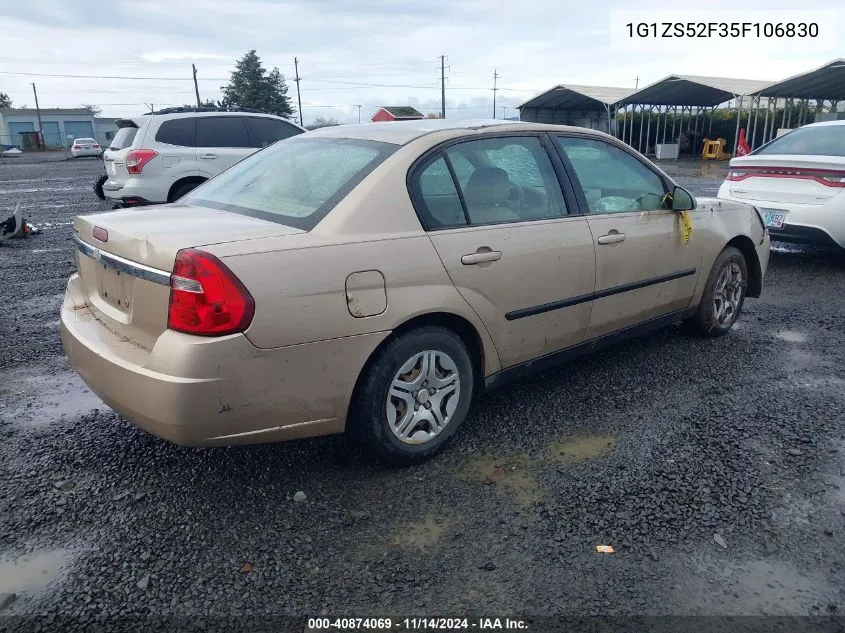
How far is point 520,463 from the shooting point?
3154 millimetres

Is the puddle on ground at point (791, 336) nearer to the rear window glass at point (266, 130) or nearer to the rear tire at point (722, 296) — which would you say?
the rear tire at point (722, 296)

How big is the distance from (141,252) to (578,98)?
34.8 metres

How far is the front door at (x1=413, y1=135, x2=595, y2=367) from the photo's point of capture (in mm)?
3141

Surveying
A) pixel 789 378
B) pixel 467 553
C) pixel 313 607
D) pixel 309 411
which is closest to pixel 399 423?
pixel 309 411

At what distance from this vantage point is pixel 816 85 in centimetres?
2678

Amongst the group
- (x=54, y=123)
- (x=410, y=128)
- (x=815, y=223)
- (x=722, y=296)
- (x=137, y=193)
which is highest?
(x=54, y=123)

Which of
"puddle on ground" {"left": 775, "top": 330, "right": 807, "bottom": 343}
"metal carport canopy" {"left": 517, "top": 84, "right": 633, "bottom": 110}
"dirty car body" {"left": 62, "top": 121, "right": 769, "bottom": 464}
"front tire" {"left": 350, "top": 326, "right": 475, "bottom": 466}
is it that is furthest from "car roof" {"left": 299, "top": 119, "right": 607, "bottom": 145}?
"metal carport canopy" {"left": 517, "top": 84, "right": 633, "bottom": 110}

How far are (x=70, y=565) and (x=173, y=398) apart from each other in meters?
0.70

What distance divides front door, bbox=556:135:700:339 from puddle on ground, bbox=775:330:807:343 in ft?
3.64

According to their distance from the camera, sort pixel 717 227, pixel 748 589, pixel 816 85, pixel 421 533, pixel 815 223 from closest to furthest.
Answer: pixel 748 589
pixel 421 533
pixel 717 227
pixel 815 223
pixel 816 85

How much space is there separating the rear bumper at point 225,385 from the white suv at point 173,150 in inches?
288

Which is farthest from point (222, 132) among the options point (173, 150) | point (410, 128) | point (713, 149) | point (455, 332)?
point (713, 149)

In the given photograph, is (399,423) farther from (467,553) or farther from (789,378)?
(789,378)

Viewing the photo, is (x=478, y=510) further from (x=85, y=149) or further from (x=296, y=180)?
(x=85, y=149)
